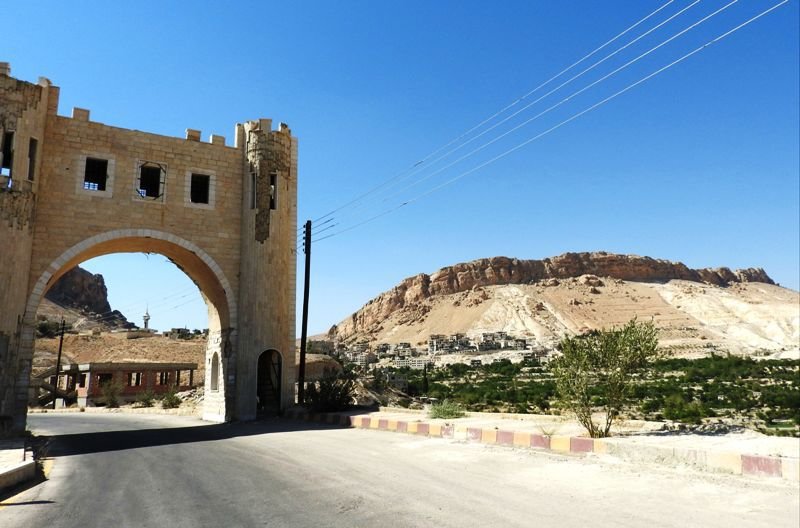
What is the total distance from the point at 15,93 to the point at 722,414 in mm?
27595

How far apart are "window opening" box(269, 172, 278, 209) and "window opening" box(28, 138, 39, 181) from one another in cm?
813

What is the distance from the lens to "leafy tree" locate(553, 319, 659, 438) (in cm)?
1033

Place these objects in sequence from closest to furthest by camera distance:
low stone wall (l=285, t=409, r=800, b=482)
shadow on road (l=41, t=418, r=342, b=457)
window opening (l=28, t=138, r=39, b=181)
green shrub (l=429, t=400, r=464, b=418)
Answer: low stone wall (l=285, t=409, r=800, b=482), shadow on road (l=41, t=418, r=342, b=457), green shrub (l=429, t=400, r=464, b=418), window opening (l=28, t=138, r=39, b=181)

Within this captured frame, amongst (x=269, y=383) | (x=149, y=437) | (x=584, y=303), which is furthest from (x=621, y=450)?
(x=584, y=303)

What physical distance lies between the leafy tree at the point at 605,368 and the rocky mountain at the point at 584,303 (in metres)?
83.9

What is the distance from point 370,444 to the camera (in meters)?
11.8

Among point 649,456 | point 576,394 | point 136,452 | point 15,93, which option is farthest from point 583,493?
point 15,93

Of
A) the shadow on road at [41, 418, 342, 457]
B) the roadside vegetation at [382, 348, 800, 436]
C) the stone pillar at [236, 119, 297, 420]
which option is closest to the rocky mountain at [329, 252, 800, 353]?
the roadside vegetation at [382, 348, 800, 436]

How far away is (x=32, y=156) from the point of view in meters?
18.4

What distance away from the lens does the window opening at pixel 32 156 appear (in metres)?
18.1

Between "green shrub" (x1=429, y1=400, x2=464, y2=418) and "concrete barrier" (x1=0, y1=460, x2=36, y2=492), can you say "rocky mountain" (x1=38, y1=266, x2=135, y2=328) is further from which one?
"concrete barrier" (x1=0, y1=460, x2=36, y2=492)

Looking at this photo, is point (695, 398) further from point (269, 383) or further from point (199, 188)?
point (199, 188)

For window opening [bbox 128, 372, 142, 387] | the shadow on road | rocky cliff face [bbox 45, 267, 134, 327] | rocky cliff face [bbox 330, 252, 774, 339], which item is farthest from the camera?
rocky cliff face [bbox 330, 252, 774, 339]

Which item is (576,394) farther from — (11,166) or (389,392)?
Answer: (389,392)
